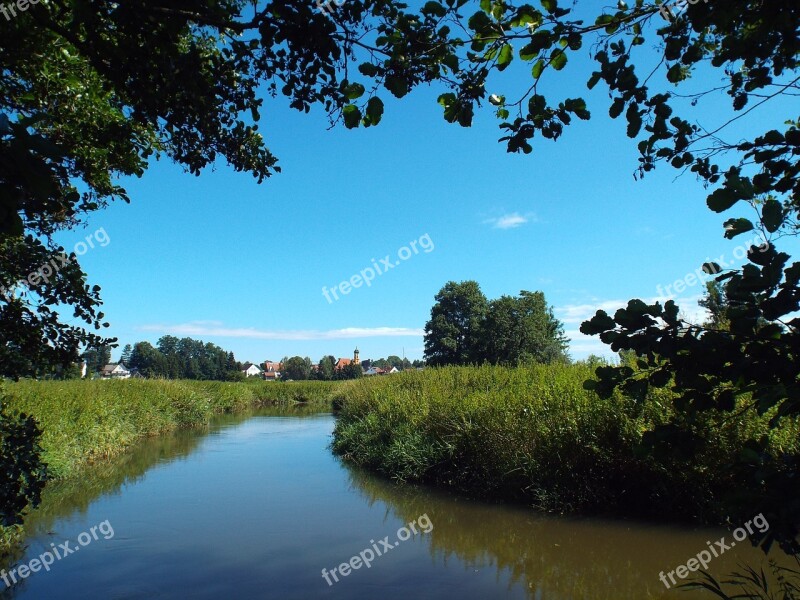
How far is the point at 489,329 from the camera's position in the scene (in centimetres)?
4497

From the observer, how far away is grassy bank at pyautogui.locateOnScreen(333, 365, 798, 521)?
705 centimetres

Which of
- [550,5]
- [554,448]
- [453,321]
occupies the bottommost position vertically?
[554,448]

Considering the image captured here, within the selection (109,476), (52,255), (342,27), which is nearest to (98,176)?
(52,255)

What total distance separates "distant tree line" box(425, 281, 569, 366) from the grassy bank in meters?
26.1

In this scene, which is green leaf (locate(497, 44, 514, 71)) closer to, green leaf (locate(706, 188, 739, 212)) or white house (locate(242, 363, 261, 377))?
green leaf (locate(706, 188, 739, 212))

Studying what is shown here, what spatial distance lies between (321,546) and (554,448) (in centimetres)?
416

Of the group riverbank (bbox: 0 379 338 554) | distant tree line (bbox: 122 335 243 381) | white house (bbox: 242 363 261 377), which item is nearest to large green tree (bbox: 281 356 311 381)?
distant tree line (bbox: 122 335 243 381)

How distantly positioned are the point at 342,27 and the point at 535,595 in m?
6.10

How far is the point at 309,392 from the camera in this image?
4559 cm

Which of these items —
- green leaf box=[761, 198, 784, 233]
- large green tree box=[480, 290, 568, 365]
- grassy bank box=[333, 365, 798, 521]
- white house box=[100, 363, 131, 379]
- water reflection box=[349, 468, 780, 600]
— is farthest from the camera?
large green tree box=[480, 290, 568, 365]

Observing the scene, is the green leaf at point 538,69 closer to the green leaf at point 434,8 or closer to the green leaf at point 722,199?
the green leaf at point 434,8

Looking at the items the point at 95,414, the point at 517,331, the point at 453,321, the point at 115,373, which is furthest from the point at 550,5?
the point at 115,373

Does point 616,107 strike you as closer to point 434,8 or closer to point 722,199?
point 722,199

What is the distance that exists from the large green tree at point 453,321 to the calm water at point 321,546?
4043 centimetres
